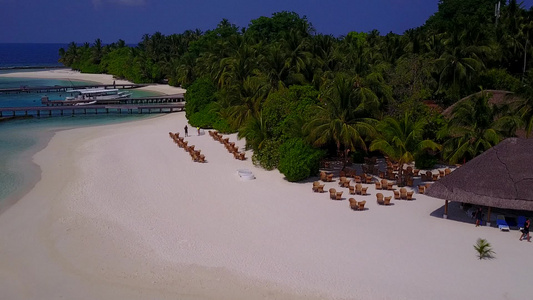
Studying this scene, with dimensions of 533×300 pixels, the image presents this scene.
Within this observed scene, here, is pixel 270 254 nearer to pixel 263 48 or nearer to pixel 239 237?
pixel 239 237

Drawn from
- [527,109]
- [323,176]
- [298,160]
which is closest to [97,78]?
[298,160]

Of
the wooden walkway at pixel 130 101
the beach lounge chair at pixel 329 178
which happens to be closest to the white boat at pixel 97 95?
the wooden walkway at pixel 130 101

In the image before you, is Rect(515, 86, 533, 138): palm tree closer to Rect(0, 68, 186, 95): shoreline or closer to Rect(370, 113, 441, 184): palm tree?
Rect(370, 113, 441, 184): palm tree

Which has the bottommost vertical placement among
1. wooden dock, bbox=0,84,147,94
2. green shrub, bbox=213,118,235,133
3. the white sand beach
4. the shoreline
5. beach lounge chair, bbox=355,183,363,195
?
the white sand beach

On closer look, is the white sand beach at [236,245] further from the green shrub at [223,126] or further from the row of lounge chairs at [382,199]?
the green shrub at [223,126]

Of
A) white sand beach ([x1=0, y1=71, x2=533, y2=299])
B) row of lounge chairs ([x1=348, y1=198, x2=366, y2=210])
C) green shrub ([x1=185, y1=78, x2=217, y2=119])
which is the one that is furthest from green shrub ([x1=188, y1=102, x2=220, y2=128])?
row of lounge chairs ([x1=348, y1=198, x2=366, y2=210])

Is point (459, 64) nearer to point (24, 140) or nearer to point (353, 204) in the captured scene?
point (353, 204)
